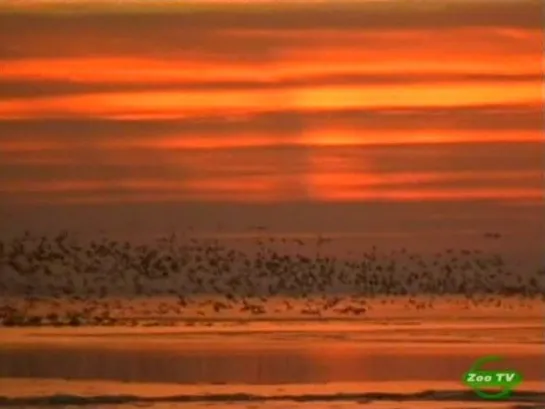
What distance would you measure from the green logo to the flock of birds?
13cm

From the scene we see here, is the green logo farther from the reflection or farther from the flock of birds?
the flock of birds

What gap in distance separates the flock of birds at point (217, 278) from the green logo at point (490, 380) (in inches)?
5.2

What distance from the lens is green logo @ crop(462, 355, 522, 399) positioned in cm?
272

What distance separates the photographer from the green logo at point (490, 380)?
272cm

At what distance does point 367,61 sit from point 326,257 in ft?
1.27

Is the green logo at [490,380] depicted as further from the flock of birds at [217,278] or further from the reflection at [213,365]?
the flock of birds at [217,278]

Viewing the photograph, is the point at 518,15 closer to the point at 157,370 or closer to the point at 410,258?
the point at 410,258

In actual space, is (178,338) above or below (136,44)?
below

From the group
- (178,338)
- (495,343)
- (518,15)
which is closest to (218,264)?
(178,338)

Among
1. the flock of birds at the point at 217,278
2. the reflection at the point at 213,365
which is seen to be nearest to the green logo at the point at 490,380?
the reflection at the point at 213,365

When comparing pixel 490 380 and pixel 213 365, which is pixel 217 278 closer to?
pixel 213 365

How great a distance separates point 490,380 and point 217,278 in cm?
56

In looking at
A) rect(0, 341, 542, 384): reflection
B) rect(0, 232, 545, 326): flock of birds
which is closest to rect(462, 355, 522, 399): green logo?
rect(0, 341, 542, 384): reflection

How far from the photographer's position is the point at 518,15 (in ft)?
9.10
